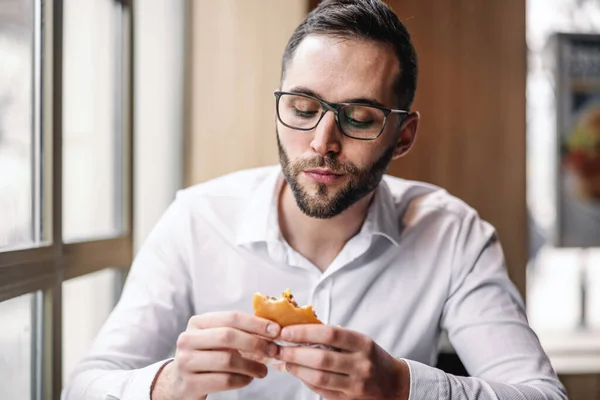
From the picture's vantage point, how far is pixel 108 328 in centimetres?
155

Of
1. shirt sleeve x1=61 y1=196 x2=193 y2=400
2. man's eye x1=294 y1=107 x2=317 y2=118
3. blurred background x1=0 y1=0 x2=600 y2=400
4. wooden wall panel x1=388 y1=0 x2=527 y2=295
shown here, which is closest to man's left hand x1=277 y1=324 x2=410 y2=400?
shirt sleeve x1=61 y1=196 x2=193 y2=400

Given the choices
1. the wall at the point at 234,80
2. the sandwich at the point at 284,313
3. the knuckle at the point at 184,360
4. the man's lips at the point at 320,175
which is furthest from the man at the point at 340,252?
the wall at the point at 234,80

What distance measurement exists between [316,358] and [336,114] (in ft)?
1.94

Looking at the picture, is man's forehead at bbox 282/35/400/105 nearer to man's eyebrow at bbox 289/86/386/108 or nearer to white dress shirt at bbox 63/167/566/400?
man's eyebrow at bbox 289/86/386/108

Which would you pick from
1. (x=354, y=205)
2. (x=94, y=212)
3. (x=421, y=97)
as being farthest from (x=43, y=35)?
(x=421, y=97)

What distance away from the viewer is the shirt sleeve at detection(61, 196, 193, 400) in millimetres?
1400

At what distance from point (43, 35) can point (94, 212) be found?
717 mm

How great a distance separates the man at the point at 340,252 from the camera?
4.91 feet

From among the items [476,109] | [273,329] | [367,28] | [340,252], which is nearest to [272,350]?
[273,329]

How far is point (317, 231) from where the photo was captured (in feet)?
5.61

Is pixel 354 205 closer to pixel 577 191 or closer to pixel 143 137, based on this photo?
pixel 143 137

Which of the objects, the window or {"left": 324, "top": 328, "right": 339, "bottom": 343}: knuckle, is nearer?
{"left": 324, "top": 328, "right": 339, "bottom": 343}: knuckle

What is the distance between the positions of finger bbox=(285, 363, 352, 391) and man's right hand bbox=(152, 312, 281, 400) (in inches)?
2.2

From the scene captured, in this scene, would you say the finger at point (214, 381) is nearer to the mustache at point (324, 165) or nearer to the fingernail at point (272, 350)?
the fingernail at point (272, 350)
